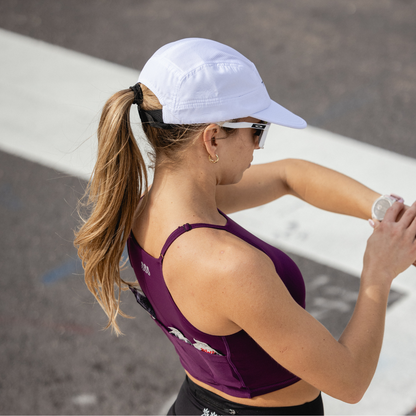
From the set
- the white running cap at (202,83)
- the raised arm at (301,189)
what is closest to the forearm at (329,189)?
the raised arm at (301,189)

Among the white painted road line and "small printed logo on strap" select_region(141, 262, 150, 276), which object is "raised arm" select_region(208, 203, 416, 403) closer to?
"small printed logo on strap" select_region(141, 262, 150, 276)

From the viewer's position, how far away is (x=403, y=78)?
616cm

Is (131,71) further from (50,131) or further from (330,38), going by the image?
(330,38)

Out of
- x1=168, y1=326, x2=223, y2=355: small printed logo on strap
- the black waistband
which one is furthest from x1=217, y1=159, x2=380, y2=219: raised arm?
the black waistband

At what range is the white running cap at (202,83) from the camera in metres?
1.61

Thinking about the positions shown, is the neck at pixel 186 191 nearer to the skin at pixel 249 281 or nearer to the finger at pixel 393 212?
the skin at pixel 249 281

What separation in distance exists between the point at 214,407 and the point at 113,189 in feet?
2.88

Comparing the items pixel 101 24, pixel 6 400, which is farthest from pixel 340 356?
pixel 101 24

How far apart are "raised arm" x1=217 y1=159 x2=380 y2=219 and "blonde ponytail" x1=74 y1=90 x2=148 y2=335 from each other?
1.71ft

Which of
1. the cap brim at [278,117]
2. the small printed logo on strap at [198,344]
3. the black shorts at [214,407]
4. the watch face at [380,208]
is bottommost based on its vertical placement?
the black shorts at [214,407]

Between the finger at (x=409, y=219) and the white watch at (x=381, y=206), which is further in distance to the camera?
the white watch at (x=381, y=206)

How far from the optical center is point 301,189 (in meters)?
2.27

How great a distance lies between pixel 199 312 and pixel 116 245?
43cm

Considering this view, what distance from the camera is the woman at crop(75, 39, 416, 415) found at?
1525 mm
